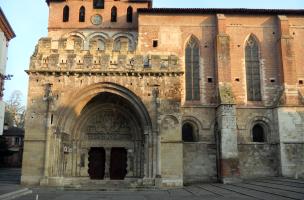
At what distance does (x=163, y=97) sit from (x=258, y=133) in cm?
872

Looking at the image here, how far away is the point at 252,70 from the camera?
2566 cm

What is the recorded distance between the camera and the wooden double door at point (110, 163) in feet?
72.1

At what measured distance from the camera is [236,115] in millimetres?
24266

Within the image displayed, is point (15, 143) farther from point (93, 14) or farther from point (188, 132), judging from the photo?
point (188, 132)

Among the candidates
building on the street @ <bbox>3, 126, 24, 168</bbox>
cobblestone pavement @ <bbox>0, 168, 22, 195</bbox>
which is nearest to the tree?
building on the street @ <bbox>3, 126, 24, 168</bbox>

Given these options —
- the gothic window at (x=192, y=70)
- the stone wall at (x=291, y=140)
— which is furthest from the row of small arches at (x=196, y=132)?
the gothic window at (x=192, y=70)

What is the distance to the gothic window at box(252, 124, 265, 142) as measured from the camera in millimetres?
24625

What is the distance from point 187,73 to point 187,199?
12701mm

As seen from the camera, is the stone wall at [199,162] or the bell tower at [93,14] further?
the bell tower at [93,14]

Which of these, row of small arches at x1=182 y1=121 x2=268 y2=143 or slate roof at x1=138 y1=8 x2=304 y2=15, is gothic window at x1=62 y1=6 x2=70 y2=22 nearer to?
slate roof at x1=138 y1=8 x2=304 y2=15

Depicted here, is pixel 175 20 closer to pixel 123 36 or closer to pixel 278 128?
pixel 123 36

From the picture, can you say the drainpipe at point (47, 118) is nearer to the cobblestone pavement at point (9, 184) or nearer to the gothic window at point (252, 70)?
the cobblestone pavement at point (9, 184)

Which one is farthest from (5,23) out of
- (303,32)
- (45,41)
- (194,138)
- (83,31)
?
(303,32)

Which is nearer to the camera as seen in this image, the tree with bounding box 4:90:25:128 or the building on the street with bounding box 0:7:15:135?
the building on the street with bounding box 0:7:15:135
